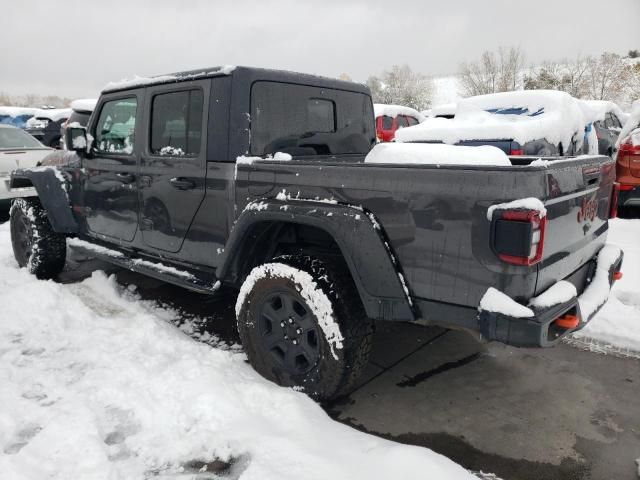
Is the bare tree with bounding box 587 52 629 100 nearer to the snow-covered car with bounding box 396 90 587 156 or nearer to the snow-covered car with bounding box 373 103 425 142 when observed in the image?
the snow-covered car with bounding box 373 103 425 142

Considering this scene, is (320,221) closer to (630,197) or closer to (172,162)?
(172,162)

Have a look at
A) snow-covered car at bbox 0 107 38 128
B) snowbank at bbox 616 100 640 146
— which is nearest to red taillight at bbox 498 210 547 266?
snowbank at bbox 616 100 640 146

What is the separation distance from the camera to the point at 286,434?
7.97 ft

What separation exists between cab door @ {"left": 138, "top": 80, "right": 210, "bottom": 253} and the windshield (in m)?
5.67

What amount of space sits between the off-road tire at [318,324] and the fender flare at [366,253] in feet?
0.59

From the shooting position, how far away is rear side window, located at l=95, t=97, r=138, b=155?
391cm

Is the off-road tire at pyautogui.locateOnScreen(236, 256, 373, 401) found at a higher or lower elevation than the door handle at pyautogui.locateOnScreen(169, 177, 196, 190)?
lower

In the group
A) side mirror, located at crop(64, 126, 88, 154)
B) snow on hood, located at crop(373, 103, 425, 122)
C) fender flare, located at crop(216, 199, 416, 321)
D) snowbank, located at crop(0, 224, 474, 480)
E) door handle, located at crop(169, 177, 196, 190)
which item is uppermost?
snow on hood, located at crop(373, 103, 425, 122)

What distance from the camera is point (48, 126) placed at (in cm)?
1759

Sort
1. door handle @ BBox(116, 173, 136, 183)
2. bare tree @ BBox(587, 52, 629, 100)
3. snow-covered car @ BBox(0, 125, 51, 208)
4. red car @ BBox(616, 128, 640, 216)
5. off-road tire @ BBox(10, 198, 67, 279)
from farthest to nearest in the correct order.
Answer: bare tree @ BBox(587, 52, 629, 100), snow-covered car @ BBox(0, 125, 51, 208), red car @ BBox(616, 128, 640, 216), off-road tire @ BBox(10, 198, 67, 279), door handle @ BBox(116, 173, 136, 183)

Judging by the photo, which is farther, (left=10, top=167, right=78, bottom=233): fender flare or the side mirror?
(left=10, top=167, right=78, bottom=233): fender flare

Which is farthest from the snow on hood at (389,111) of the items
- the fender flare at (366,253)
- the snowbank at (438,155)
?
the fender flare at (366,253)

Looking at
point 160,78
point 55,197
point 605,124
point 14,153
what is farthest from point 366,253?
point 605,124

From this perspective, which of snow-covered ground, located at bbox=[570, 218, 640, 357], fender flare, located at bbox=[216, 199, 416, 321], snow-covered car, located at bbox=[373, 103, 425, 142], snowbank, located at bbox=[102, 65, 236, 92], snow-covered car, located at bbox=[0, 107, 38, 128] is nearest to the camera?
fender flare, located at bbox=[216, 199, 416, 321]
